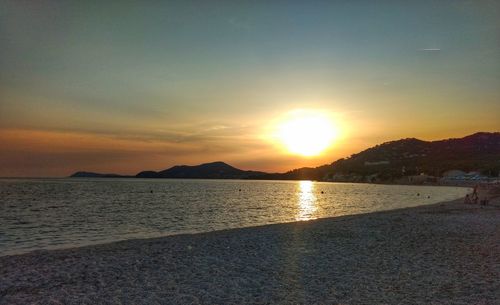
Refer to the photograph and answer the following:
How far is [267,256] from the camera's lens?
711 inches

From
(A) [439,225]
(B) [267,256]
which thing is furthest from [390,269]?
(A) [439,225]

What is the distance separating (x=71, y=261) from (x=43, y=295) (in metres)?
5.94

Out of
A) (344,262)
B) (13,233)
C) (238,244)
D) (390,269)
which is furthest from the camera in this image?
(13,233)

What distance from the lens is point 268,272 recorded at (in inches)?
580

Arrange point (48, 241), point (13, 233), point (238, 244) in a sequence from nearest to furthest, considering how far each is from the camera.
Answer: point (238, 244), point (48, 241), point (13, 233)

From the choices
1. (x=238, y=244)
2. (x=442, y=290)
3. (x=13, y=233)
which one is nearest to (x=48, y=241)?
(x=13, y=233)

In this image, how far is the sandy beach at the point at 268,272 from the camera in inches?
453

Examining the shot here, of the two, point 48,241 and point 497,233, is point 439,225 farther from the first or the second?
point 48,241

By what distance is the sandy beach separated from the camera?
11.5 metres

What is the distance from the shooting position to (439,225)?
29.8 metres

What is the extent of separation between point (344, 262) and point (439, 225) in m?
17.0

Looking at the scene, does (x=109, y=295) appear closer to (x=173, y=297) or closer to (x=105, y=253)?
(x=173, y=297)

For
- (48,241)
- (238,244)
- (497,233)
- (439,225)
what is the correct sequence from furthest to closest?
(439,225) < (48,241) < (497,233) < (238,244)

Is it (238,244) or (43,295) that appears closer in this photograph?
(43,295)
